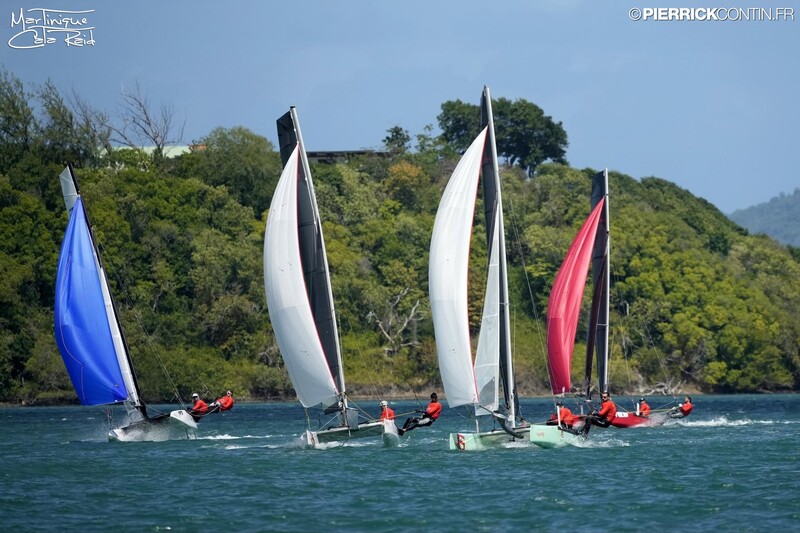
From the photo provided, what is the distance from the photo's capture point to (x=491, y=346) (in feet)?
123

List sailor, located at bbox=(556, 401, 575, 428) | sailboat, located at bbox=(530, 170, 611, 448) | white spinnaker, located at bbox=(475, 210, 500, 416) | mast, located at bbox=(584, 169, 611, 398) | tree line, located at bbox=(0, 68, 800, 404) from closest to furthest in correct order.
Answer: white spinnaker, located at bbox=(475, 210, 500, 416) < sailor, located at bbox=(556, 401, 575, 428) < sailboat, located at bbox=(530, 170, 611, 448) < mast, located at bbox=(584, 169, 611, 398) < tree line, located at bbox=(0, 68, 800, 404)

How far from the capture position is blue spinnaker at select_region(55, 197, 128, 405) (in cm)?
4556

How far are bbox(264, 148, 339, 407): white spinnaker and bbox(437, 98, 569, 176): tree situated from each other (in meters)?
86.5

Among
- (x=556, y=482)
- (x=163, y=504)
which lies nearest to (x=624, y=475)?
(x=556, y=482)

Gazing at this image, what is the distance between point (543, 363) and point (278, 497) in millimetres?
63658

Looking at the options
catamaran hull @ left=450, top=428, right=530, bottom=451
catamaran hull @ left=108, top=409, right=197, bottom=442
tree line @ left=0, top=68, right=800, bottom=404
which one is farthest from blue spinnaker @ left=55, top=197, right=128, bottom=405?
tree line @ left=0, top=68, right=800, bottom=404

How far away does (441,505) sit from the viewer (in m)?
28.6

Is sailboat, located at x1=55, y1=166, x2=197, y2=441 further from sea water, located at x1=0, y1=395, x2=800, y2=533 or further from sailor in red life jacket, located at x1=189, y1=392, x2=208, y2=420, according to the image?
sea water, located at x1=0, y1=395, x2=800, y2=533

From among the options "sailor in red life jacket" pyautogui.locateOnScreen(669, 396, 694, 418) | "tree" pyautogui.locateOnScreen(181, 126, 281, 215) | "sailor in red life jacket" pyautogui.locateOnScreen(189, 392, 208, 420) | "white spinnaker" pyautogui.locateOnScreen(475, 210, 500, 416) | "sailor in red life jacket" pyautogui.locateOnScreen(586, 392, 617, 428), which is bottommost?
"sailor in red life jacket" pyautogui.locateOnScreen(669, 396, 694, 418)

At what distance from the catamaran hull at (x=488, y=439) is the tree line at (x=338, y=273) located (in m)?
39.9

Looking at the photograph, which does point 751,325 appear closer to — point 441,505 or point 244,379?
point 244,379

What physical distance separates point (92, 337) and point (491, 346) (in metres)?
15.3

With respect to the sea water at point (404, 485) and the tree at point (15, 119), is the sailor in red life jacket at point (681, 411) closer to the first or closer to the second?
the sea water at point (404, 485)

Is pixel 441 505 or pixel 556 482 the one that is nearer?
pixel 441 505
